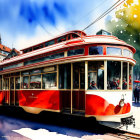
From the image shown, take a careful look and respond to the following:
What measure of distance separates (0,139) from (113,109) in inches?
151

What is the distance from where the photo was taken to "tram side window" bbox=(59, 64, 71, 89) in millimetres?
6465

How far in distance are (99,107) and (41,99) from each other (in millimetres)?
2683

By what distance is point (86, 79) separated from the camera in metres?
5.88

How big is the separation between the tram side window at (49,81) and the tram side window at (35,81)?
324 mm

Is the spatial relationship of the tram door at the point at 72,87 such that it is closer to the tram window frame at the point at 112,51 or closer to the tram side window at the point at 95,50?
the tram side window at the point at 95,50

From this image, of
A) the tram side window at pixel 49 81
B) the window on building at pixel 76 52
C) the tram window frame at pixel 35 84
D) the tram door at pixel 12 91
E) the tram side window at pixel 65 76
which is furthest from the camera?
the tram door at pixel 12 91

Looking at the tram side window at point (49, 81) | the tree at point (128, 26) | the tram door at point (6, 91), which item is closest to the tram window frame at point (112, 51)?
the tram side window at point (49, 81)

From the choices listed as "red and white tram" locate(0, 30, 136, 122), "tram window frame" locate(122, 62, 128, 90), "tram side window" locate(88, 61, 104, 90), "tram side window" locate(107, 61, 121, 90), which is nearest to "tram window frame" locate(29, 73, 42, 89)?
"red and white tram" locate(0, 30, 136, 122)

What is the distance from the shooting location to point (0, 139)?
5496mm

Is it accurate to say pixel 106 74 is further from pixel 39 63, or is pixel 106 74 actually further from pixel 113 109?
pixel 39 63

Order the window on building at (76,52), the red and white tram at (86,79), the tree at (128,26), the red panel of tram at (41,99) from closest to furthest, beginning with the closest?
the red and white tram at (86,79) → the window on building at (76,52) → the red panel of tram at (41,99) → the tree at (128,26)

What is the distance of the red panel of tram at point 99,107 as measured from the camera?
554 centimetres

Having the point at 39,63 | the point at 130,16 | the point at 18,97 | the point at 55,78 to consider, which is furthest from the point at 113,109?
the point at 130,16

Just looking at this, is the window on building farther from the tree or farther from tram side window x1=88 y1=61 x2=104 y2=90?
the tree
